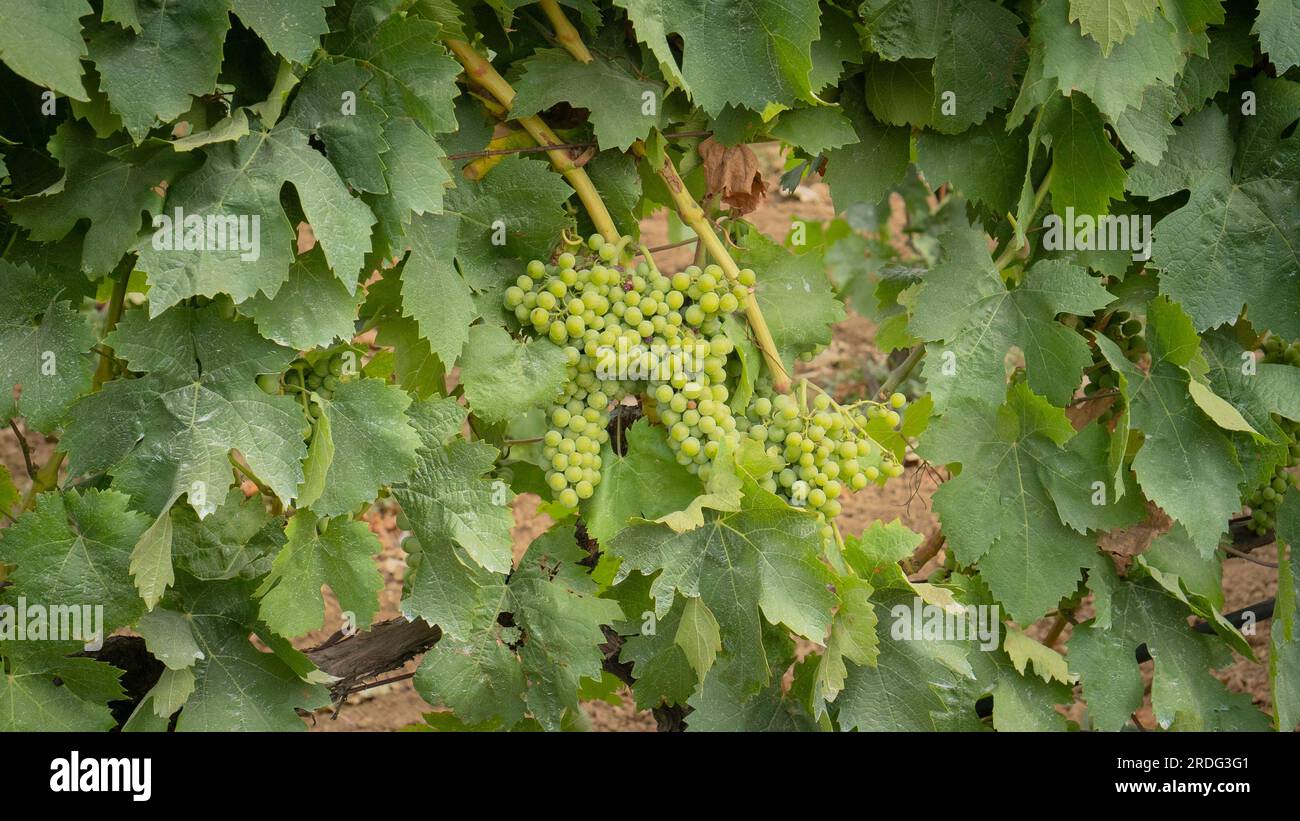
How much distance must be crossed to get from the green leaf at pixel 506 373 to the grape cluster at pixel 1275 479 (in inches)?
65.2

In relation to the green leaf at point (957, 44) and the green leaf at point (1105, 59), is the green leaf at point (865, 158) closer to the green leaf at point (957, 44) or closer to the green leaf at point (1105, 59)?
the green leaf at point (957, 44)

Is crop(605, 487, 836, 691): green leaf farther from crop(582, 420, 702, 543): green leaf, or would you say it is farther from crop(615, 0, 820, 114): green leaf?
crop(615, 0, 820, 114): green leaf

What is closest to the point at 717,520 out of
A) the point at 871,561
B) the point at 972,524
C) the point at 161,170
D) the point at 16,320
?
the point at 871,561

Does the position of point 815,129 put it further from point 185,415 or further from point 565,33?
point 185,415

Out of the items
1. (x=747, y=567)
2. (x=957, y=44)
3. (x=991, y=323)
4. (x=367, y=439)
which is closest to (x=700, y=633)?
(x=747, y=567)

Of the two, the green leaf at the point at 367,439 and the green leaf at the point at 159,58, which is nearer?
the green leaf at the point at 159,58

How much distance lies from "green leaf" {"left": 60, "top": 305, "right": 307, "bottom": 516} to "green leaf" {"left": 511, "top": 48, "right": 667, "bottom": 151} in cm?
64

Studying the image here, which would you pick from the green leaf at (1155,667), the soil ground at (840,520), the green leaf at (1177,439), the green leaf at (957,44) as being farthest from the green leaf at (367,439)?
the green leaf at (1155,667)

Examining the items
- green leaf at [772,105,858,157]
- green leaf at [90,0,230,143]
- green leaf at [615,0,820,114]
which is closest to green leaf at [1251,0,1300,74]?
green leaf at [772,105,858,157]

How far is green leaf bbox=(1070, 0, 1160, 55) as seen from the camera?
2150 mm

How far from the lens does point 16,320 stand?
2021mm

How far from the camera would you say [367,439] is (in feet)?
6.82

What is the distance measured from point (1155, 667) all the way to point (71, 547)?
7.06 feet

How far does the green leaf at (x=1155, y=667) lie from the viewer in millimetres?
2611
